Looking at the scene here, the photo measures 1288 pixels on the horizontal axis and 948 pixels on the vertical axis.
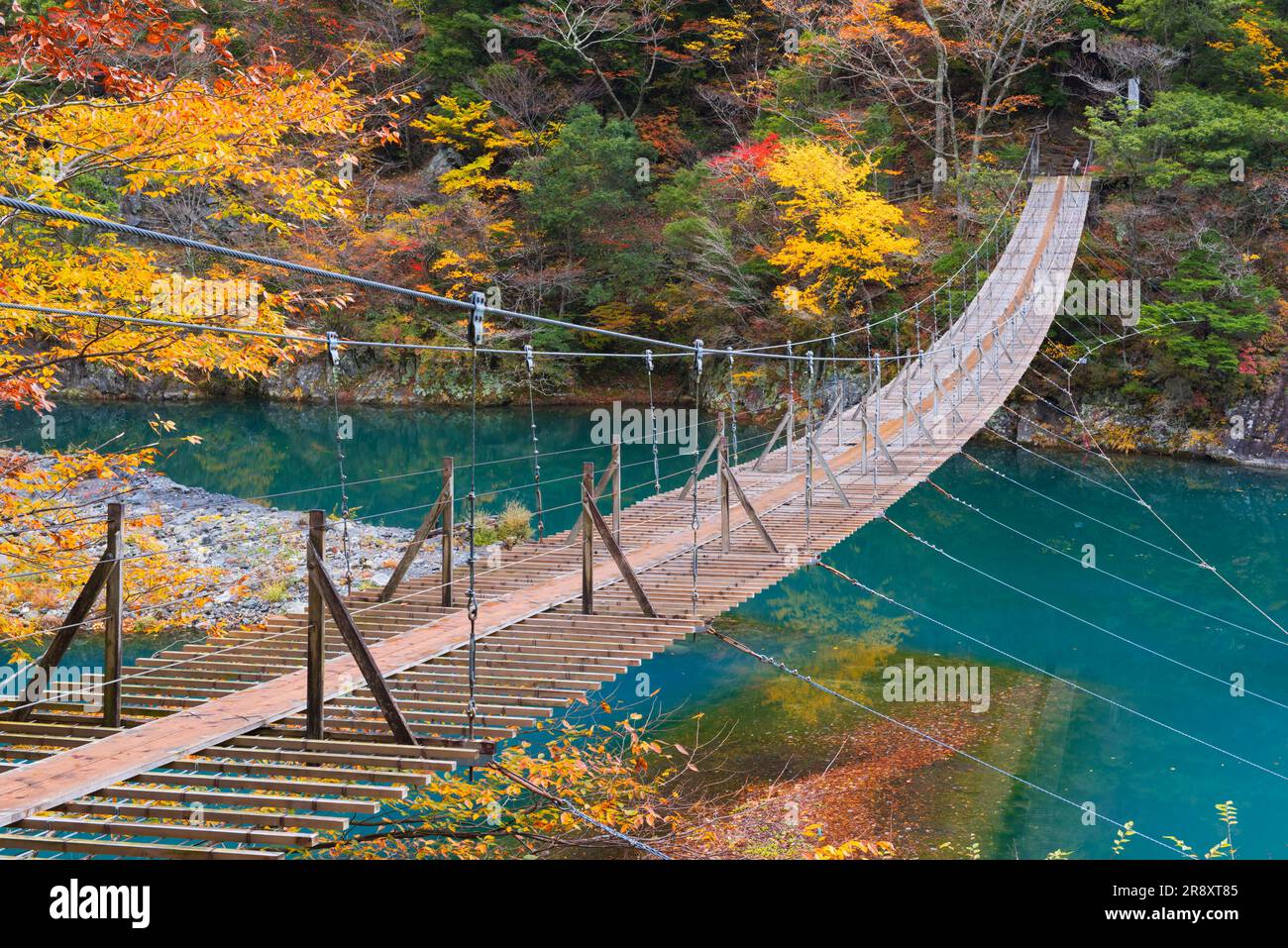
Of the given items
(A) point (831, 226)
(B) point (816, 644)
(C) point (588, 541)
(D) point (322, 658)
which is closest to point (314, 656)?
(D) point (322, 658)

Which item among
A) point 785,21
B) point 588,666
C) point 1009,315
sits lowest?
point 588,666

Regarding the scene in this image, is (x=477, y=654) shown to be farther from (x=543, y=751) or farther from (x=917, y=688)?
(x=917, y=688)

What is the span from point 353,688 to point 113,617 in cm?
103

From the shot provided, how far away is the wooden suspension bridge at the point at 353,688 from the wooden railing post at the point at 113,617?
0.04 feet

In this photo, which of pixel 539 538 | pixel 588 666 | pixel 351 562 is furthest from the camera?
pixel 351 562

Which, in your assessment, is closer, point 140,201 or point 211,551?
point 211,551

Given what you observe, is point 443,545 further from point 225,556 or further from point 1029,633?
point 225,556

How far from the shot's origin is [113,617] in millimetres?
4070

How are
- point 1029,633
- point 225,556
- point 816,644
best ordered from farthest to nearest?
1. point 225,556
2. point 1029,633
3. point 816,644

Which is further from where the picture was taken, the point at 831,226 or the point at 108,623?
the point at 831,226

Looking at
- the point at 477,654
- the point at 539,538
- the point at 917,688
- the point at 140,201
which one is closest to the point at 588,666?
the point at 477,654

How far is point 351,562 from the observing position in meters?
12.5

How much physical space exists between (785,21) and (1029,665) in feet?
53.8

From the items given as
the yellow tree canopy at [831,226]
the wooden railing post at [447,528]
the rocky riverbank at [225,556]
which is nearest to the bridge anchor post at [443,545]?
the wooden railing post at [447,528]
